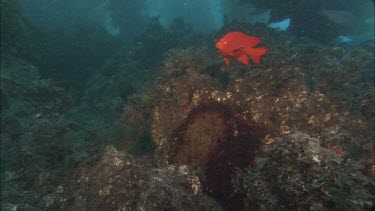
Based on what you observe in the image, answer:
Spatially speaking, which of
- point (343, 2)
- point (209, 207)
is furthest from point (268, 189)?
point (343, 2)

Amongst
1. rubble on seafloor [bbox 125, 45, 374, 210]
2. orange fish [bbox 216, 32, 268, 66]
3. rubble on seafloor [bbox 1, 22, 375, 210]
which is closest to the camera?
rubble on seafloor [bbox 1, 22, 375, 210]

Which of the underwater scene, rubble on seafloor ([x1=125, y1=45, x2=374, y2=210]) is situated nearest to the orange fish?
the underwater scene

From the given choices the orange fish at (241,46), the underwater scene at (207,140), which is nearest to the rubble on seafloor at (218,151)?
the underwater scene at (207,140)

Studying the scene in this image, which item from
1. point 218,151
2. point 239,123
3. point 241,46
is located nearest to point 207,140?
point 218,151

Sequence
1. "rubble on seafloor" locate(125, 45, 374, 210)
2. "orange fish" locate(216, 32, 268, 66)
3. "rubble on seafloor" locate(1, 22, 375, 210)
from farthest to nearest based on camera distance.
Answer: "orange fish" locate(216, 32, 268, 66) < "rubble on seafloor" locate(125, 45, 374, 210) < "rubble on seafloor" locate(1, 22, 375, 210)

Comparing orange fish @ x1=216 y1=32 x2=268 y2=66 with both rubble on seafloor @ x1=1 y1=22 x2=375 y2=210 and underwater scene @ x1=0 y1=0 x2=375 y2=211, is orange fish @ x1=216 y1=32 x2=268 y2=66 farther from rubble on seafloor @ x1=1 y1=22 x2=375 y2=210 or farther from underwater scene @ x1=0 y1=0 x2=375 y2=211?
rubble on seafloor @ x1=1 y1=22 x2=375 y2=210

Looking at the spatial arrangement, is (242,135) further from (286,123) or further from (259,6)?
(259,6)

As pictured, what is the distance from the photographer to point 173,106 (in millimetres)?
4578

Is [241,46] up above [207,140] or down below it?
above

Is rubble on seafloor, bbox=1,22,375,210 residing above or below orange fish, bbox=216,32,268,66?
below

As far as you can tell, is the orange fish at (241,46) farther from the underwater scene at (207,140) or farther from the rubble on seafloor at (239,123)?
the rubble on seafloor at (239,123)

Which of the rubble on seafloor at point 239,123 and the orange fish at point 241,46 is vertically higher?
the orange fish at point 241,46

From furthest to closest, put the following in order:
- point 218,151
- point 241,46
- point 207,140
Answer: point 241,46
point 207,140
point 218,151

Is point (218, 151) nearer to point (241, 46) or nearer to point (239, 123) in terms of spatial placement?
point (239, 123)
